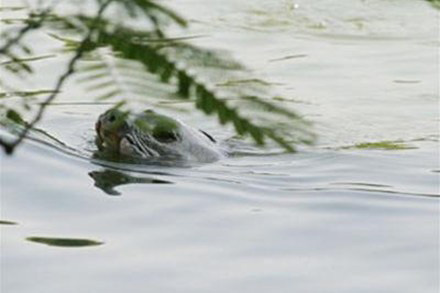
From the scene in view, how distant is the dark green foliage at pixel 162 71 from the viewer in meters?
1.87

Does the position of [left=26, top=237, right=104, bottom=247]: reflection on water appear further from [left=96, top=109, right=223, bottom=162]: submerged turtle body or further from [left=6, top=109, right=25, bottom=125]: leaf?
[left=6, top=109, right=25, bottom=125]: leaf

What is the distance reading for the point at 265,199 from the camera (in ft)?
22.0

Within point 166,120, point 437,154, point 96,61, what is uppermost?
point 96,61

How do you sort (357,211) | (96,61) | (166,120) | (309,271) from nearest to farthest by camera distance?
(96,61) → (166,120) → (309,271) → (357,211)

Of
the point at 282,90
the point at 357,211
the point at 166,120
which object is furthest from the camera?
the point at 282,90

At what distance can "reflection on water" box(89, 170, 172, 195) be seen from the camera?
6855 millimetres

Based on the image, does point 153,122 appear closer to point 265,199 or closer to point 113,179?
point 265,199

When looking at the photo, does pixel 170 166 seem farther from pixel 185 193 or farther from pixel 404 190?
pixel 404 190

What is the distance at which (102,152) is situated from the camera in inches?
291

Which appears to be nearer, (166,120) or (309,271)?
(166,120)

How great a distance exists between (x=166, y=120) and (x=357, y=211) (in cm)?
421

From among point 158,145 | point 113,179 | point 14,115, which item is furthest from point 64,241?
point 14,115

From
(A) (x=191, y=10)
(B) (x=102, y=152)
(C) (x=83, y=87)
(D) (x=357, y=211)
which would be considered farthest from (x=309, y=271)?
(A) (x=191, y=10)

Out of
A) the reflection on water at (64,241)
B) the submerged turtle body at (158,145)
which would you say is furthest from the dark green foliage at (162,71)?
the submerged turtle body at (158,145)
